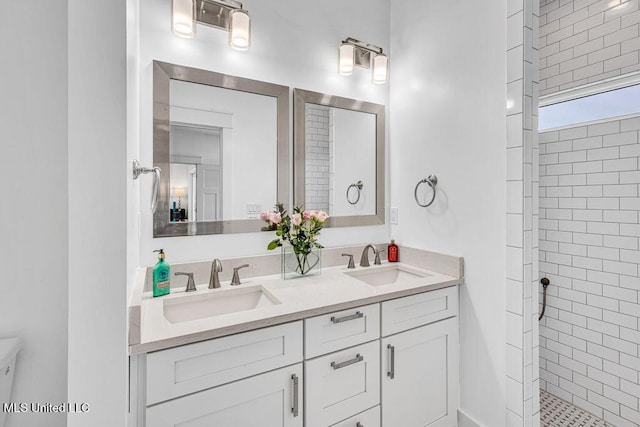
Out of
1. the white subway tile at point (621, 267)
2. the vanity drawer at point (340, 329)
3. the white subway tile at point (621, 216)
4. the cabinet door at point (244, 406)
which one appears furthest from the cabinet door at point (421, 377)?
the white subway tile at point (621, 216)

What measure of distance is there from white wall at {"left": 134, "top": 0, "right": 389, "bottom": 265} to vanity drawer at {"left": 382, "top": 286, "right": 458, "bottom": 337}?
0.63 metres

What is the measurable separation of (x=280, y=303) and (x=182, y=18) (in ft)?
4.71

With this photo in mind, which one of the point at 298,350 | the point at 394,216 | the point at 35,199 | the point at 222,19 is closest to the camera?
the point at 35,199

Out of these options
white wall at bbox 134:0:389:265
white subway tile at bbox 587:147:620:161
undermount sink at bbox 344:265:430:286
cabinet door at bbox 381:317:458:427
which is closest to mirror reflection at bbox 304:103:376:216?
white wall at bbox 134:0:389:265

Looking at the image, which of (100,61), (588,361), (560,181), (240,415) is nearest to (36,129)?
(100,61)

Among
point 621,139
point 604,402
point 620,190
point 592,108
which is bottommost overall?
point 604,402

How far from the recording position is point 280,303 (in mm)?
1265

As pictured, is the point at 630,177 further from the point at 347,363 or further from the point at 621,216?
the point at 347,363

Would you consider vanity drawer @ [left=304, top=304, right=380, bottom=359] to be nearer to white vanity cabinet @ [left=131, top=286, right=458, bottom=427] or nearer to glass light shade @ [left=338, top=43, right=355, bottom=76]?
white vanity cabinet @ [left=131, top=286, right=458, bottom=427]

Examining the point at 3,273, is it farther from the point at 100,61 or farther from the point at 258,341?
the point at 258,341

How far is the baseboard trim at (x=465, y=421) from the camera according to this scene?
61.8 inches

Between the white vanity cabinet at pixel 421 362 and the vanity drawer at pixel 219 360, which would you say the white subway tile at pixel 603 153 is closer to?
the white vanity cabinet at pixel 421 362

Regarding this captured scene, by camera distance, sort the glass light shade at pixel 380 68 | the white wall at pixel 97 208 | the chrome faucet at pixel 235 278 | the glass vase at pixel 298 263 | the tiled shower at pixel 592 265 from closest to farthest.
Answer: the white wall at pixel 97 208, the chrome faucet at pixel 235 278, the glass vase at pixel 298 263, the tiled shower at pixel 592 265, the glass light shade at pixel 380 68

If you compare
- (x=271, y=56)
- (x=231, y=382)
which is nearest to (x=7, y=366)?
(x=231, y=382)
